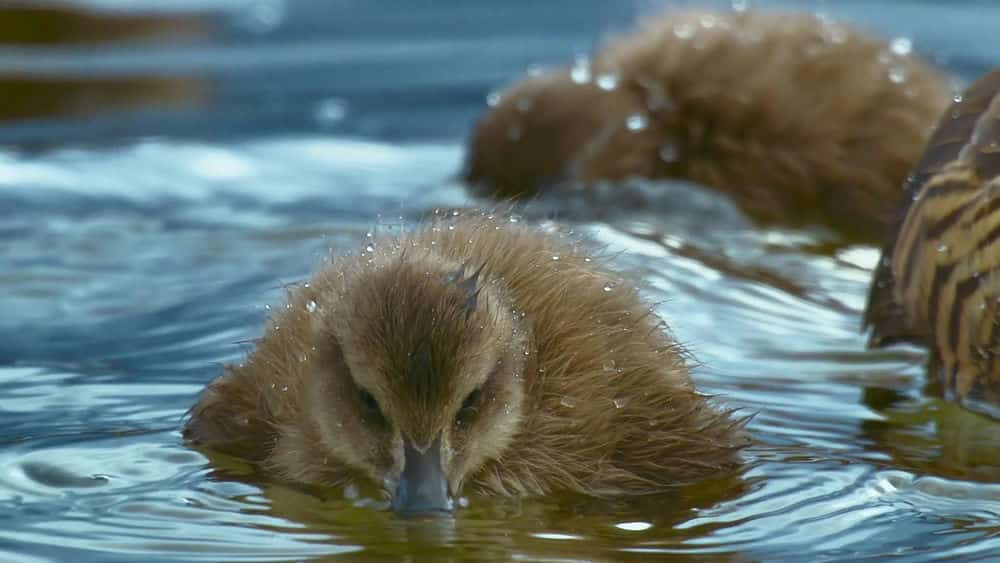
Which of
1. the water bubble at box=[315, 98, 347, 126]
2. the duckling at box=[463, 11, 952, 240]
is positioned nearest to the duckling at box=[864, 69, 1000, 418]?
the duckling at box=[463, 11, 952, 240]

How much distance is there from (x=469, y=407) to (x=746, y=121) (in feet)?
10.6

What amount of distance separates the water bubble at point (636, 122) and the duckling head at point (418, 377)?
304 centimetres

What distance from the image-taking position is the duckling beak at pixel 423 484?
3.37 metres

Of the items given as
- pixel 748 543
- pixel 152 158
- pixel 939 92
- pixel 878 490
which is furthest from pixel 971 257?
pixel 152 158

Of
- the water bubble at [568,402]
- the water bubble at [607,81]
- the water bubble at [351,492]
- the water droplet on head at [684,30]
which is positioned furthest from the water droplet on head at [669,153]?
the water bubble at [351,492]

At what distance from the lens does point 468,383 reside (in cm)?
335

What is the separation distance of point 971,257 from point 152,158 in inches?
153

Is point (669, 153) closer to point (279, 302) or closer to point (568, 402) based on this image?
point (279, 302)

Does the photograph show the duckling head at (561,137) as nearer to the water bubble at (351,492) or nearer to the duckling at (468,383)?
the duckling at (468,383)

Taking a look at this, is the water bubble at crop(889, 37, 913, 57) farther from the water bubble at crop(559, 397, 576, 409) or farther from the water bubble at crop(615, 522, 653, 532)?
the water bubble at crop(615, 522, 653, 532)

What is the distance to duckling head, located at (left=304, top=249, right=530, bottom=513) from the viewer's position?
3.32 m

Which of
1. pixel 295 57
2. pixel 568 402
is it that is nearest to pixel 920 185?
pixel 568 402

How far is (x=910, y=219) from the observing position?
15.1 ft

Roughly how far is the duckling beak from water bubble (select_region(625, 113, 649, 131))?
3.28m
